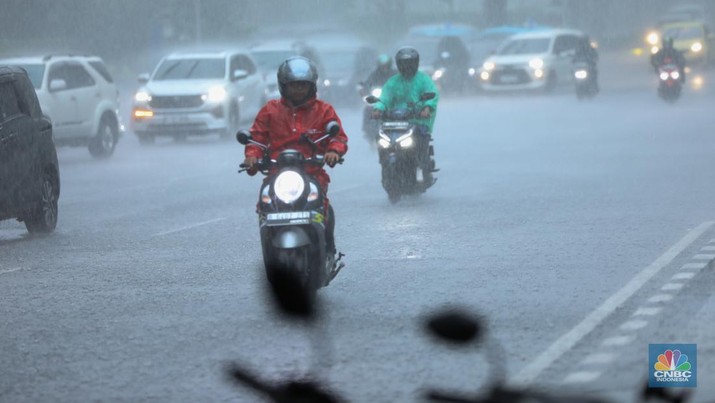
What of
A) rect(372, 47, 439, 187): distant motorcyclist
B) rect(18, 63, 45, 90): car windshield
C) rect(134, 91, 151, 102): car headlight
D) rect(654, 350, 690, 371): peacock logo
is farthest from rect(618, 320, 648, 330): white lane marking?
rect(134, 91, 151, 102): car headlight

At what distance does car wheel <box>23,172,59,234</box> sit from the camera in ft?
46.8

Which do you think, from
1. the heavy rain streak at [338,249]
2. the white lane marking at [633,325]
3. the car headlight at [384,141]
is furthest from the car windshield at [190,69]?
the white lane marking at [633,325]

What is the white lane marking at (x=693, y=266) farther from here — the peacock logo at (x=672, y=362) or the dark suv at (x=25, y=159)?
the dark suv at (x=25, y=159)

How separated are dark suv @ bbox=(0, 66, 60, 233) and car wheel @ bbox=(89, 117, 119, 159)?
11.1 m

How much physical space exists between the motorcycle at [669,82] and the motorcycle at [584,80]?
414 cm

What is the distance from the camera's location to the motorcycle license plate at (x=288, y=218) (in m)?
9.09

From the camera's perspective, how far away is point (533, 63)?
42.7 metres

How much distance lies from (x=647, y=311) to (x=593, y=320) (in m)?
0.41

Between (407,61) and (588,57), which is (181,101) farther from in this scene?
(588,57)

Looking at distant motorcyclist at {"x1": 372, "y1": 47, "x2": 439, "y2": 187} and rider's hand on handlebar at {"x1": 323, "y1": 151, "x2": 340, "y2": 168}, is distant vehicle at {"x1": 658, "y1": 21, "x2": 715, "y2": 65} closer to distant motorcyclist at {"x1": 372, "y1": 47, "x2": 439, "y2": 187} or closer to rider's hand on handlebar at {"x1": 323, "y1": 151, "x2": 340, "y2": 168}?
distant motorcyclist at {"x1": 372, "y1": 47, "x2": 439, "y2": 187}

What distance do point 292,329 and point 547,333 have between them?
144 cm

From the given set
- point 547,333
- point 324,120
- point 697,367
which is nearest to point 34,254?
point 324,120

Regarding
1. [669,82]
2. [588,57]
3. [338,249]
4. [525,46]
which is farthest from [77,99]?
[525,46]

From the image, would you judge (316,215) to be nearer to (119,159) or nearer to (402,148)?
(402,148)
